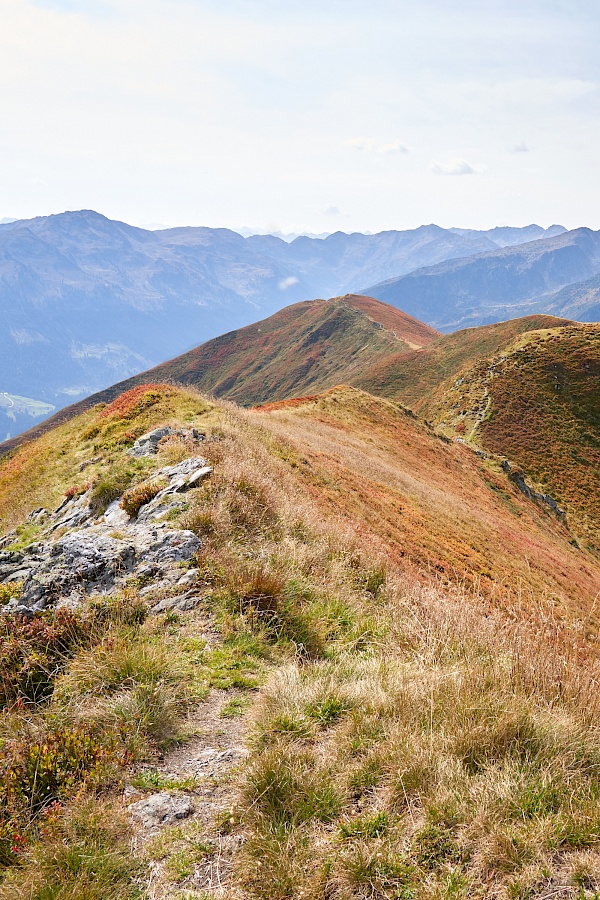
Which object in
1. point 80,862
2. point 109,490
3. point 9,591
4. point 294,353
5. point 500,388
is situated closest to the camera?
point 80,862

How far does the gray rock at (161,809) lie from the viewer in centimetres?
316

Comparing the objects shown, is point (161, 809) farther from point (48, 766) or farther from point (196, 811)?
point (48, 766)

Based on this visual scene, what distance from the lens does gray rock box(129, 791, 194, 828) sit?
3.16 meters

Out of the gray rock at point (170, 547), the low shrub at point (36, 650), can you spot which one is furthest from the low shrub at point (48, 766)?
the gray rock at point (170, 547)

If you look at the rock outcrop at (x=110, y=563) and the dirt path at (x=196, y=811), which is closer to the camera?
the dirt path at (x=196, y=811)

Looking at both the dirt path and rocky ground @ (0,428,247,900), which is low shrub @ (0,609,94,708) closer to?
rocky ground @ (0,428,247,900)

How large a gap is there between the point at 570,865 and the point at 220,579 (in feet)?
14.3

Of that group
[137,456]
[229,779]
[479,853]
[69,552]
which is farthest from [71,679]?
[137,456]

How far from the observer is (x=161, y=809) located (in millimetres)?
3246

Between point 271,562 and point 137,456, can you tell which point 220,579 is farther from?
point 137,456

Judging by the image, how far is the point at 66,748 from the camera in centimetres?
345

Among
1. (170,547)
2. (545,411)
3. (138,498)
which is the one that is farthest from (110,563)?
(545,411)

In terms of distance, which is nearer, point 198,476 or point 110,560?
point 110,560

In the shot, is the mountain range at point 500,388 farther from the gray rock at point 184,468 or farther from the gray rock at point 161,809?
the gray rock at point 161,809
